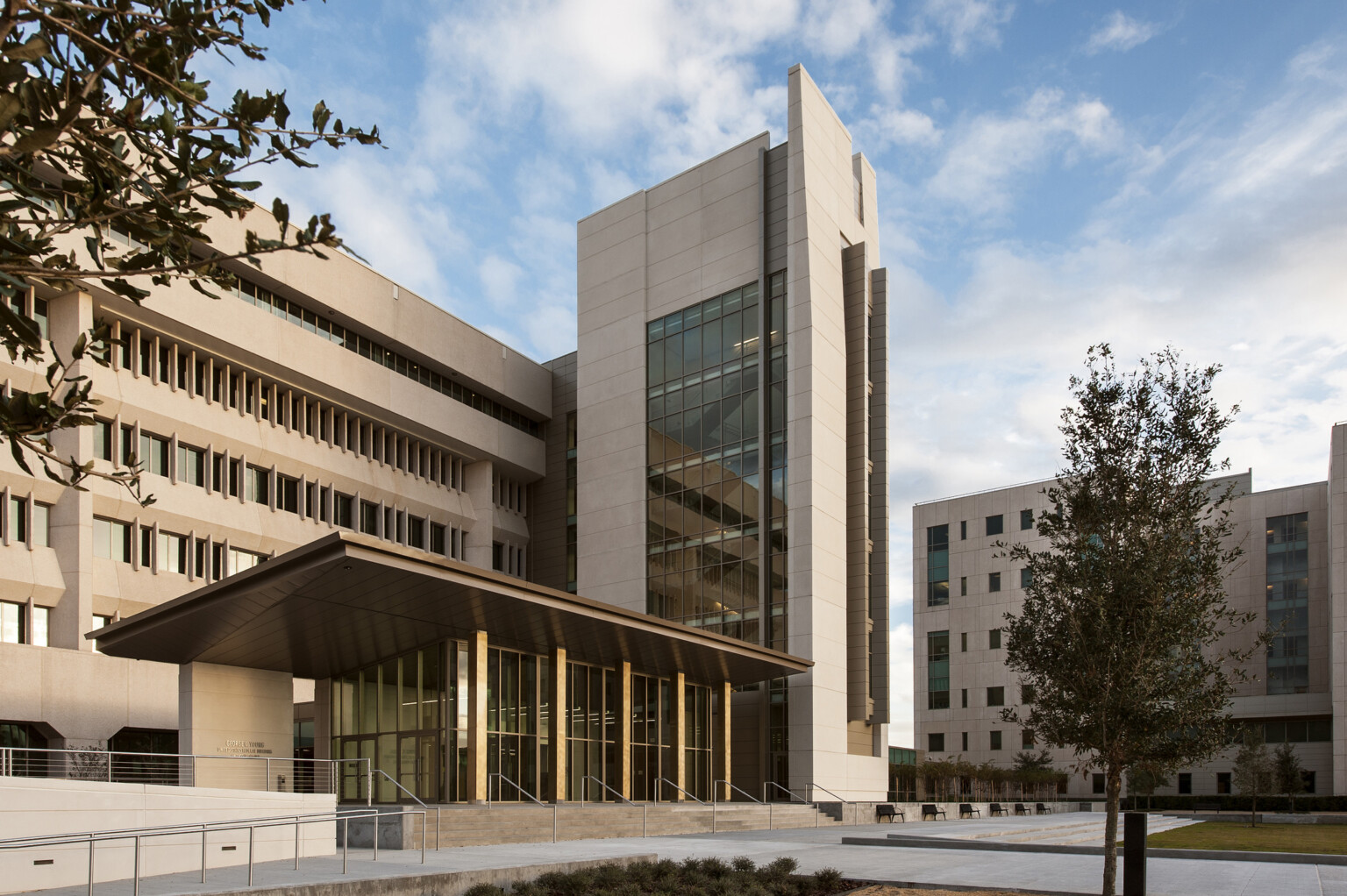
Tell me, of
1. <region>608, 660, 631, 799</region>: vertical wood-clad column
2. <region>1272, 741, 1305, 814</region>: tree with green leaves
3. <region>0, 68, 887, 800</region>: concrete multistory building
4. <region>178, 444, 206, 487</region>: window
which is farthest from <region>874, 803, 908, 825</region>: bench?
<region>1272, 741, 1305, 814</region>: tree with green leaves

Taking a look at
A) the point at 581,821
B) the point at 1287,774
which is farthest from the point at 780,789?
the point at 1287,774

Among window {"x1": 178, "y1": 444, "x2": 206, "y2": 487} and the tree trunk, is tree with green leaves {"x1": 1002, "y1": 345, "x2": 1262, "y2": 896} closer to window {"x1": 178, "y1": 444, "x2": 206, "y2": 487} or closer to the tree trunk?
the tree trunk

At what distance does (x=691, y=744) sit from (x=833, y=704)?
7.05 m

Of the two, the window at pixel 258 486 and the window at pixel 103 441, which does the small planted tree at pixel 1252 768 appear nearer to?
the window at pixel 258 486

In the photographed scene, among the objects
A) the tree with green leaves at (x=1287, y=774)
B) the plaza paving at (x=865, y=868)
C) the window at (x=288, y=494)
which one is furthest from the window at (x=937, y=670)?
the plaza paving at (x=865, y=868)

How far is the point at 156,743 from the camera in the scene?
36625mm

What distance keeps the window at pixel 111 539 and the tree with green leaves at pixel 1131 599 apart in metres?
31.4

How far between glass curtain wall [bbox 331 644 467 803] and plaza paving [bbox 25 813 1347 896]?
16.3 ft

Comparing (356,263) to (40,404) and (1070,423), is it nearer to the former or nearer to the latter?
(1070,423)

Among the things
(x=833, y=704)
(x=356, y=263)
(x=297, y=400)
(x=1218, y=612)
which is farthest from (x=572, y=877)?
(x=356, y=263)

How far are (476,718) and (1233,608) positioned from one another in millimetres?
68794

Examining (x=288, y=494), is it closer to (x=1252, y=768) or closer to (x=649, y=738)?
(x=649, y=738)

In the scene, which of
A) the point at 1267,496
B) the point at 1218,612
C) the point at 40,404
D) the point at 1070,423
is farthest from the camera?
the point at 1267,496

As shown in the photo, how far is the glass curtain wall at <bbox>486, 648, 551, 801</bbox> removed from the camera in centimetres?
3095
